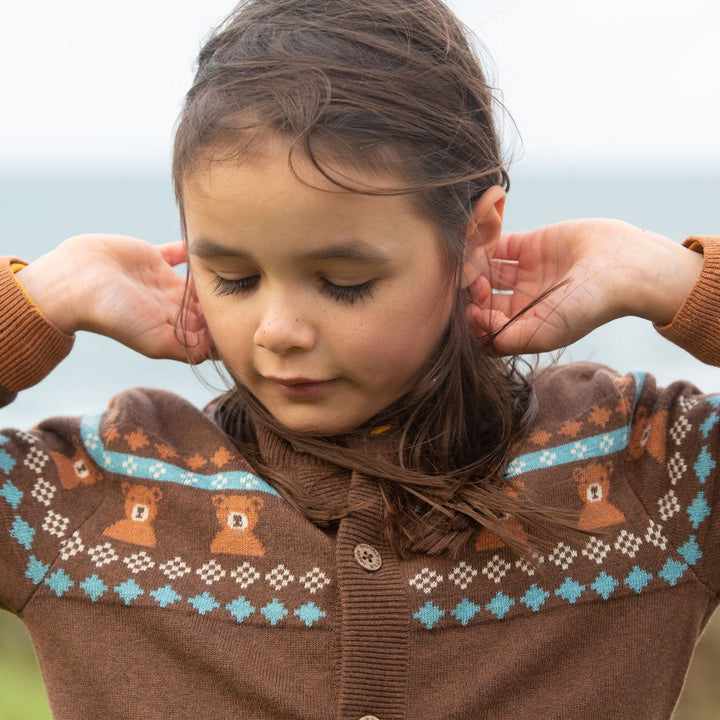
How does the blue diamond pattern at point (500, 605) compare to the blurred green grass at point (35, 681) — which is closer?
the blue diamond pattern at point (500, 605)

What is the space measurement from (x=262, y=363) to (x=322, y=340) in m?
0.11

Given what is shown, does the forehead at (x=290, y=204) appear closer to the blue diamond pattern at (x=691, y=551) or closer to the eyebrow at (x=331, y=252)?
the eyebrow at (x=331, y=252)

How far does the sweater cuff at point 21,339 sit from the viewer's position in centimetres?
176

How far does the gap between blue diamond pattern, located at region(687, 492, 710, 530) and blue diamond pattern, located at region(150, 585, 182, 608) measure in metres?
0.89

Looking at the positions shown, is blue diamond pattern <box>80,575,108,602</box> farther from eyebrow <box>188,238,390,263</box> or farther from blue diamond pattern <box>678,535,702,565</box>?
blue diamond pattern <box>678,535,702,565</box>

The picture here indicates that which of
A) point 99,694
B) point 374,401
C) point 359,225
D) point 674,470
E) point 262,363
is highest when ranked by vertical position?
point 359,225

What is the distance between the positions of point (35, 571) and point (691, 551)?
112cm

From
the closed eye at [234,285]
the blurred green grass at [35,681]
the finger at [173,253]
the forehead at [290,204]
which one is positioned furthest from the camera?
the blurred green grass at [35,681]

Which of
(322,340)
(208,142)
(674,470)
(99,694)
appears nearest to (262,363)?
(322,340)

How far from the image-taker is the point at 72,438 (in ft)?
5.90

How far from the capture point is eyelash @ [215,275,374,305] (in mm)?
1550

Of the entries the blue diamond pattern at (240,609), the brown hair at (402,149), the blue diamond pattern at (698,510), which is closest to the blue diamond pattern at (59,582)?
the blue diamond pattern at (240,609)

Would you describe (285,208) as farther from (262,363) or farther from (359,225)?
(262,363)

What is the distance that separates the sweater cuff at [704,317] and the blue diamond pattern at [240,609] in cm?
89
